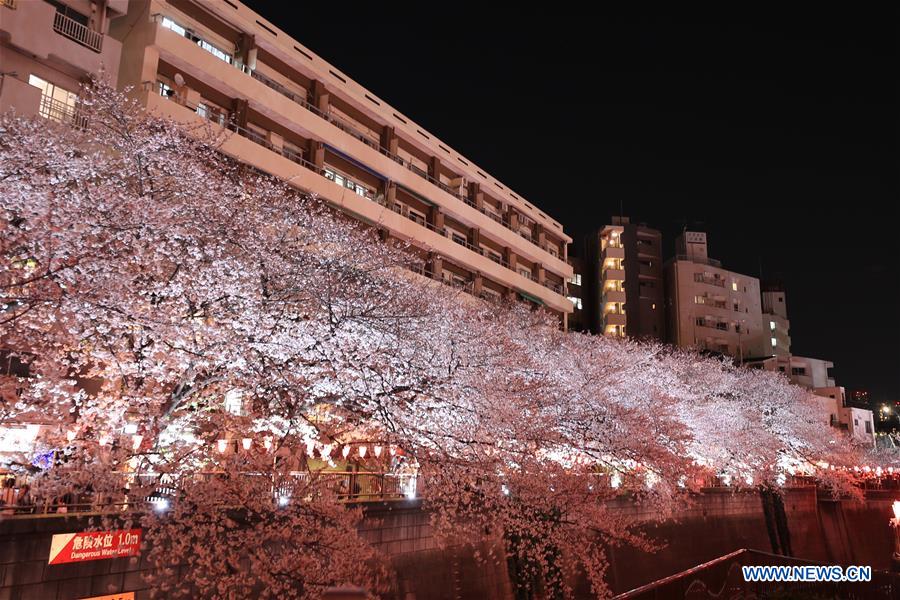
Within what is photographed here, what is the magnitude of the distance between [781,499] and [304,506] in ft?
119

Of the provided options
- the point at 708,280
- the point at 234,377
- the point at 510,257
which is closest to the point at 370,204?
the point at 510,257

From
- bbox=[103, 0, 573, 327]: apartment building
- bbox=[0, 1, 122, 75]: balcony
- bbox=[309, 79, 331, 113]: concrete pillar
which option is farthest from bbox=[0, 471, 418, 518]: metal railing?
bbox=[309, 79, 331, 113]: concrete pillar

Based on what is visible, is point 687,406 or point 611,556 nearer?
point 611,556

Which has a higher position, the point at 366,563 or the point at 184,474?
the point at 184,474

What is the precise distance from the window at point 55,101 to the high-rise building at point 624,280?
50.8 m

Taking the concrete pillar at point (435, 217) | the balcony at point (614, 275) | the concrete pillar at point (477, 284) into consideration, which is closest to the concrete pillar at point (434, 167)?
the concrete pillar at point (435, 217)

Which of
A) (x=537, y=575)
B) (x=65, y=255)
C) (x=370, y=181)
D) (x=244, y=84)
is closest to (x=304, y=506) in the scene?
(x=65, y=255)

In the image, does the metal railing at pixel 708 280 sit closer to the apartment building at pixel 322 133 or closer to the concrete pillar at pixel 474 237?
the apartment building at pixel 322 133

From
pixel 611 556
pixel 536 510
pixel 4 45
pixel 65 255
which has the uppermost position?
pixel 4 45

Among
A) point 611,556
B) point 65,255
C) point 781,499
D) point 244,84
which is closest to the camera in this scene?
point 65,255

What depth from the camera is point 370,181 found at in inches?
1388

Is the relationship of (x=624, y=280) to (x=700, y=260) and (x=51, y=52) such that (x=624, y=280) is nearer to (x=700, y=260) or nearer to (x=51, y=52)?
(x=700, y=260)

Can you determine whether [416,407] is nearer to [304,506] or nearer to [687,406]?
[304,506]

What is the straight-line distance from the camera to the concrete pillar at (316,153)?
3056 centimetres
